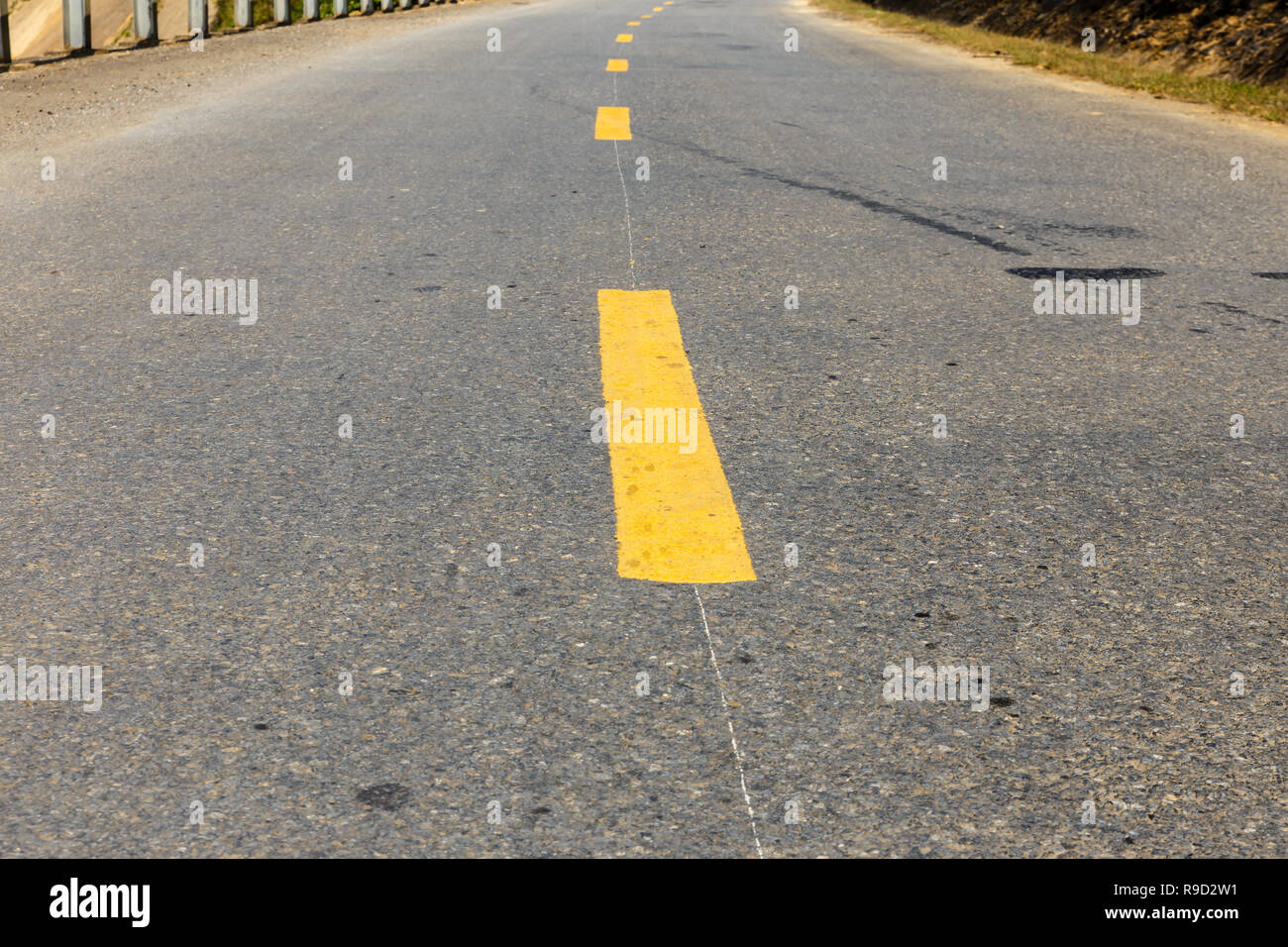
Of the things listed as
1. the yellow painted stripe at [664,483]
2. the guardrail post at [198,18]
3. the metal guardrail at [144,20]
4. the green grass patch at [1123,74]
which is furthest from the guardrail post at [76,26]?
the yellow painted stripe at [664,483]

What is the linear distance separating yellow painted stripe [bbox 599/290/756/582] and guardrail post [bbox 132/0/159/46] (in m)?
13.1

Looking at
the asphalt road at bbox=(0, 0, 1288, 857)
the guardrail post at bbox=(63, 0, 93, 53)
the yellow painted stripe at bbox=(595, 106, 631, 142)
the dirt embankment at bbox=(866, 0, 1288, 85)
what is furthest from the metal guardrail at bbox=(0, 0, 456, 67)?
the dirt embankment at bbox=(866, 0, 1288, 85)

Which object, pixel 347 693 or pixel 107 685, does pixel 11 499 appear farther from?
pixel 347 693

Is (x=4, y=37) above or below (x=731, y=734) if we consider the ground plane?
above

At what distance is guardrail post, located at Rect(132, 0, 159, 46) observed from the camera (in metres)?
15.7

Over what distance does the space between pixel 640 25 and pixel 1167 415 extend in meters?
17.9

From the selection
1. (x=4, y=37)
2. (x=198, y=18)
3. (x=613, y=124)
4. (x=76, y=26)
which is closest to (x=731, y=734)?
(x=613, y=124)

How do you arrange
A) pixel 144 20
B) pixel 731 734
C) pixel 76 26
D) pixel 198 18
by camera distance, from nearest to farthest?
pixel 731 734 → pixel 76 26 → pixel 144 20 → pixel 198 18

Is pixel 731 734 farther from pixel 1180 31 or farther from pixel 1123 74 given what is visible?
pixel 1180 31

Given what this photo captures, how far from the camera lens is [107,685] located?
2531 mm

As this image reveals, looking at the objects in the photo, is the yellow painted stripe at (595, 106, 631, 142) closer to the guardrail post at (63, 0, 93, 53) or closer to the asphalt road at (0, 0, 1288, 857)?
the asphalt road at (0, 0, 1288, 857)

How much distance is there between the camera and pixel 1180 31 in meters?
15.8

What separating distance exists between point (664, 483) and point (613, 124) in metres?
→ 6.60
